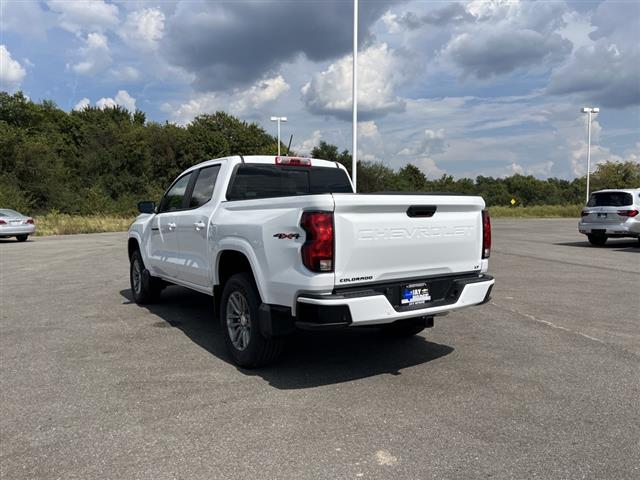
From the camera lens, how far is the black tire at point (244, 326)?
463 centimetres

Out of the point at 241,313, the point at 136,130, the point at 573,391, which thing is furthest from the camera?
the point at 136,130

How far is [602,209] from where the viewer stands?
1631 cm

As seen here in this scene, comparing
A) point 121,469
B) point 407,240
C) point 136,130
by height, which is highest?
point 136,130

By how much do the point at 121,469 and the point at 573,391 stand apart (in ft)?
11.3

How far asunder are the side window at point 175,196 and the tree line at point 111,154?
3953 centimetres

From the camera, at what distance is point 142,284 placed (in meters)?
7.73

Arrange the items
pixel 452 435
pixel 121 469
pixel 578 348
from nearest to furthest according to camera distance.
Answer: pixel 121 469 → pixel 452 435 → pixel 578 348

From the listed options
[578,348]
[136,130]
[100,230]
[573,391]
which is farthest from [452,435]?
[136,130]

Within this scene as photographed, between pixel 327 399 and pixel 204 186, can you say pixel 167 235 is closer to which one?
pixel 204 186

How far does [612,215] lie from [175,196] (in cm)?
1412

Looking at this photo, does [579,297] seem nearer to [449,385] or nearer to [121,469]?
[449,385]

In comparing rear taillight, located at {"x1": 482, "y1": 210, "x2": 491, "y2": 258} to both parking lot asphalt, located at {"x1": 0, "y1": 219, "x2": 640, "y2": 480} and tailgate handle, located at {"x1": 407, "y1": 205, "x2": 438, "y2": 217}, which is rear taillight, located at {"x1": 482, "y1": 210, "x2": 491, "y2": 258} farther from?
parking lot asphalt, located at {"x1": 0, "y1": 219, "x2": 640, "y2": 480}

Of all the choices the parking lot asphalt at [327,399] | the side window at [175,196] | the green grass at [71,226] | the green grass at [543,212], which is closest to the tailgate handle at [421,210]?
the parking lot asphalt at [327,399]

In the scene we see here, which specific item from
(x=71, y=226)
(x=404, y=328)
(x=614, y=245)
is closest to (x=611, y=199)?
(x=614, y=245)
